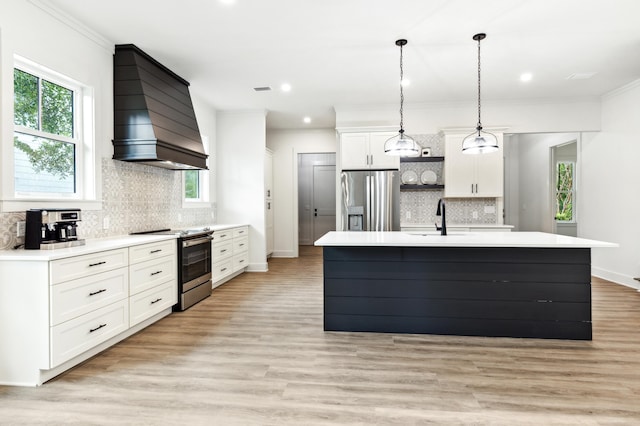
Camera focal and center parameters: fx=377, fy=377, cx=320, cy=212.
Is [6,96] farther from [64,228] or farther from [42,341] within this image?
[42,341]

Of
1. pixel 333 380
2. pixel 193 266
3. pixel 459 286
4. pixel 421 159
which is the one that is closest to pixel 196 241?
pixel 193 266

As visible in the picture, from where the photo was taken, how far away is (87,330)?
8.89 feet

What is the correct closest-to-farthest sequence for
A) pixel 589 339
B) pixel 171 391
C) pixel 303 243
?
1. pixel 171 391
2. pixel 589 339
3. pixel 303 243

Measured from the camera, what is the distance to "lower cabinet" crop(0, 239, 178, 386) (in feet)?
7.82

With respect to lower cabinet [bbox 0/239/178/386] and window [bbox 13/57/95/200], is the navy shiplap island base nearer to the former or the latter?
lower cabinet [bbox 0/239/178/386]

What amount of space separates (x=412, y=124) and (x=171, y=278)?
430cm

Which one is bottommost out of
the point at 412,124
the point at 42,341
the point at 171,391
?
the point at 171,391

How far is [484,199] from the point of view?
6020 mm

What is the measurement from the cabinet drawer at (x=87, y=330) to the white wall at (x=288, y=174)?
5.13 metres

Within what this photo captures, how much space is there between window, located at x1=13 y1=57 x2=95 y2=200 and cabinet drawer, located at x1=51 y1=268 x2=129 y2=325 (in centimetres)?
84

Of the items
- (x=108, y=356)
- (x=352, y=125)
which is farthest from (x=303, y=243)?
(x=108, y=356)

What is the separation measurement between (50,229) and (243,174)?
3771mm

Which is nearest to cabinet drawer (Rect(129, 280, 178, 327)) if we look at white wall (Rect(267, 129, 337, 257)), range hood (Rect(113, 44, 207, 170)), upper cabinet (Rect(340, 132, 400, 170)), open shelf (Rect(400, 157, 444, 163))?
range hood (Rect(113, 44, 207, 170))

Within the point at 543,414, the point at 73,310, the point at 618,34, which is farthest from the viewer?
the point at 618,34
